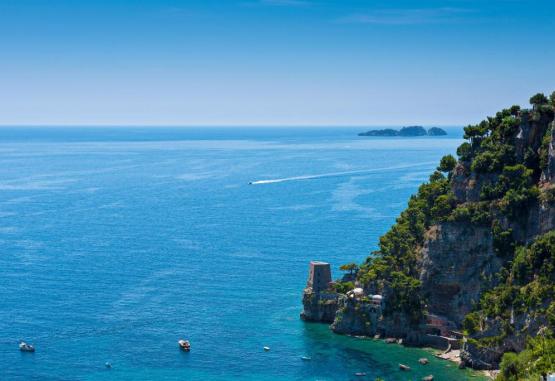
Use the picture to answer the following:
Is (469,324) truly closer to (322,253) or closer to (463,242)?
(463,242)

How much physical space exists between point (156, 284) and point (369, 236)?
157ft

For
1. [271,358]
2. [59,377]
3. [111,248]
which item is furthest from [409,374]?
[111,248]

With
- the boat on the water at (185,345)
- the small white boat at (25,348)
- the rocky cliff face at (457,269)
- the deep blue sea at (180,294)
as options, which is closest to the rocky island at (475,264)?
the rocky cliff face at (457,269)

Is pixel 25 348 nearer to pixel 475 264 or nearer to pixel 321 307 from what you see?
pixel 321 307

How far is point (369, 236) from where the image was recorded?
5851 inches

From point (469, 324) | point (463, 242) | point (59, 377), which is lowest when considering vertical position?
point (59, 377)

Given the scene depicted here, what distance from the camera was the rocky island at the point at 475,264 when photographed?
85438mm

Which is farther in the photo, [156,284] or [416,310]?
[156,284]

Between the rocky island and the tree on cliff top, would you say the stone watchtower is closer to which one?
the rocky island

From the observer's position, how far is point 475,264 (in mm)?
94000

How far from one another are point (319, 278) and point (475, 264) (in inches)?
819

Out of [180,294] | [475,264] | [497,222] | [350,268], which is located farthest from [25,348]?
[497,222]

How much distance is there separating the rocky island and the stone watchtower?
134 mm

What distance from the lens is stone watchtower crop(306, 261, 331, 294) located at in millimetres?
102688
